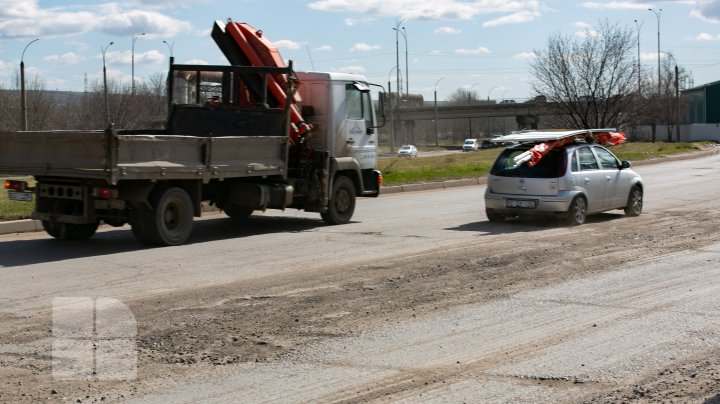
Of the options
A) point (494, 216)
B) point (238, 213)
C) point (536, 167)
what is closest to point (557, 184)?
point (536, 167)

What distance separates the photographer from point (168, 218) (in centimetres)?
1355

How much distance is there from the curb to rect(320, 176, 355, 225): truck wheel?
2.56 meters

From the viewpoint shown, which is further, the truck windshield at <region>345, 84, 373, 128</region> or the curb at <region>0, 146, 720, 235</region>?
the truck windshield at <region>345, 84, 373, 128</region>

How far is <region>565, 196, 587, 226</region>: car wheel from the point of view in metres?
15.6

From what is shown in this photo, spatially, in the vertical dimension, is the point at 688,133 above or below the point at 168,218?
above

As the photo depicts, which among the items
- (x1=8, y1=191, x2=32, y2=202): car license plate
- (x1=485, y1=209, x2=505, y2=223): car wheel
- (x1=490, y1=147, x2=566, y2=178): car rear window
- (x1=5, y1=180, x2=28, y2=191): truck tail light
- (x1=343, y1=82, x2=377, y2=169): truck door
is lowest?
(x1=485, y1=209, x2=505, y2=223): car wheel

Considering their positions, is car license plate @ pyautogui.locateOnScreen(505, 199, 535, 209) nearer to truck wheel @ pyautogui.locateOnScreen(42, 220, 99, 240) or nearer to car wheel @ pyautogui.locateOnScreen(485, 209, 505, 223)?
car wheel @ pyautogui.locateOnScreen(485, 209, 505, 223)

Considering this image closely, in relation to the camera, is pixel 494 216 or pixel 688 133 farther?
pixel 688 133

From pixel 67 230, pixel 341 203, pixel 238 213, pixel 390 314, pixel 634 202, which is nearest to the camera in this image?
Result: pixel 390 314

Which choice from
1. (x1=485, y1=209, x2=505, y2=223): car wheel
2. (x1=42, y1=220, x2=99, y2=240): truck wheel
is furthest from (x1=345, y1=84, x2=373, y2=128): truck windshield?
(x1=42, y1=220, x2=99, y2=240): truck wheel

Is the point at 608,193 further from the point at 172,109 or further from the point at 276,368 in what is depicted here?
the point at 276,368

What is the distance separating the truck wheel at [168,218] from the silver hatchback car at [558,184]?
18.8 feet

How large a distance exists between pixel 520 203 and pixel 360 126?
351cm

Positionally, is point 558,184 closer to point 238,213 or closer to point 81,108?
point 238,213
